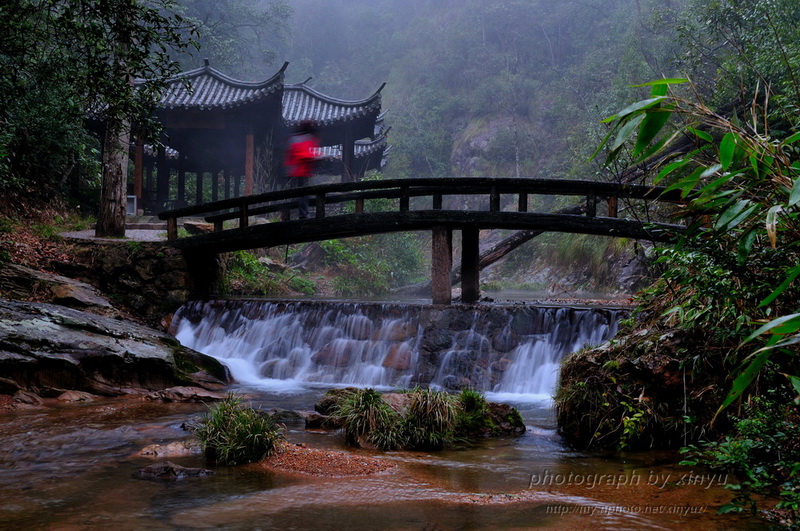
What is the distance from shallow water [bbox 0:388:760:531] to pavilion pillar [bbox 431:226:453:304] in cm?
442

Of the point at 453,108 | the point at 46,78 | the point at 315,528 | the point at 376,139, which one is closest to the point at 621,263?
the point at 376,139

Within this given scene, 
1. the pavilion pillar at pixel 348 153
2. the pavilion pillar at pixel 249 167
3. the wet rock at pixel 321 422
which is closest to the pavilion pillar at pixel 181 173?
the pavilion pillar at pixel 249 167

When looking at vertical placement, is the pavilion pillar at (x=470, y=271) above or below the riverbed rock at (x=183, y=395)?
above

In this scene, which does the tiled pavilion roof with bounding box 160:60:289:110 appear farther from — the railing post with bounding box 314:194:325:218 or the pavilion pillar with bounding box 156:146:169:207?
the railing post with bounding box 314:194:325:218

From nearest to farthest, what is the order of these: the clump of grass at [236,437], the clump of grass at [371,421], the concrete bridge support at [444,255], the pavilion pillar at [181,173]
A: 1. the clump of grass at [236,437]
2. the clump of grass at [371,421]
3. the concrete bridge support at [444,255]
4. the pavilion pillar at [181,173]

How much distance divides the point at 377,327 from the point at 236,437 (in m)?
5.52

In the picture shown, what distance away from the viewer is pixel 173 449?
5.55 meters

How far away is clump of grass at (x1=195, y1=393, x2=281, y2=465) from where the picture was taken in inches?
207

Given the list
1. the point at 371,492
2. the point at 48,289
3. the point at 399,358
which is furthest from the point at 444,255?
the point at 48,289

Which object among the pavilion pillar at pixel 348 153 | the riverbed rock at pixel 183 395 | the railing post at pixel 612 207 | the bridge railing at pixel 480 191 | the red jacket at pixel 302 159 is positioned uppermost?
the pavilion pillar at pixel 348 153

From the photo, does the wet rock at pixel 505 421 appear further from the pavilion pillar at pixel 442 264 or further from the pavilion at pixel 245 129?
the pavilion at pixel 245 129

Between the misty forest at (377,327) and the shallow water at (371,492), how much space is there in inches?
1.3

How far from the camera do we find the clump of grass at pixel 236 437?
5.25 meters

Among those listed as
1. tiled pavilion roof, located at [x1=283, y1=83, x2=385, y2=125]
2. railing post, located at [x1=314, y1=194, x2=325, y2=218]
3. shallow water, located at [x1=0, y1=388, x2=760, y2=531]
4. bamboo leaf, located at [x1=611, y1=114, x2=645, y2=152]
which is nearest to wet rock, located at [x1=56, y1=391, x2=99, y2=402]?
shallow water, located at [x1=0, y1=388, x2=760, y2=531]
